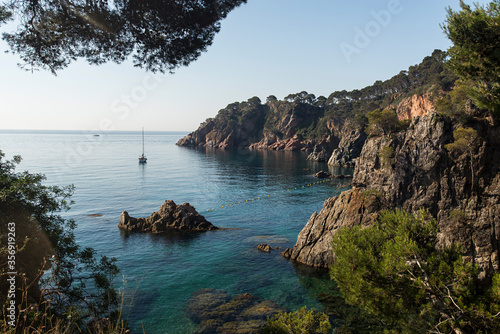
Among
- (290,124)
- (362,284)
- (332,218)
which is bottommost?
(332,218)

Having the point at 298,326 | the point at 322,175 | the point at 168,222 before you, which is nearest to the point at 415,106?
the point at 322,175

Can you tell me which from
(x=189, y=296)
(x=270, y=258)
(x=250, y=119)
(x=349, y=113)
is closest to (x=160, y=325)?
(x=189, y=296)

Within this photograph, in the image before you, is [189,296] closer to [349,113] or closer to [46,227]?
[46,227]

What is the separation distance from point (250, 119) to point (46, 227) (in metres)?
187

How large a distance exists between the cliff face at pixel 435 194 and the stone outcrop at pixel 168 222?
598 inches

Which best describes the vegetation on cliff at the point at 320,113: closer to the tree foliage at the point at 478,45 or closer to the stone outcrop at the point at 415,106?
the stone outcrop at the point at 415,106

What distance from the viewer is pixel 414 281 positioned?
449 inches

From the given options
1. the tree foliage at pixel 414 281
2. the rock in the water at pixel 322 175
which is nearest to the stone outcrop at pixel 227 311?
the tree foliage at pixel 414 281

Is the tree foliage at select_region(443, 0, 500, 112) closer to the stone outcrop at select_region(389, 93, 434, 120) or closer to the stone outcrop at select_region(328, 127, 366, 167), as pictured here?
the stone outcrop at select_region(389, 93, 434, 120)

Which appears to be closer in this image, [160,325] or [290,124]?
[160,325]

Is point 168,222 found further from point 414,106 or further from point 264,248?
point 414,106

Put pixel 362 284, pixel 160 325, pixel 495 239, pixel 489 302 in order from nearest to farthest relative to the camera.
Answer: pixel 489 302 < pixel 362 284 < pixel 160 325 < pixel 495 239

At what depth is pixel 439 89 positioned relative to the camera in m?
87.4

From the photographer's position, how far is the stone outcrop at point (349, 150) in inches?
4143
